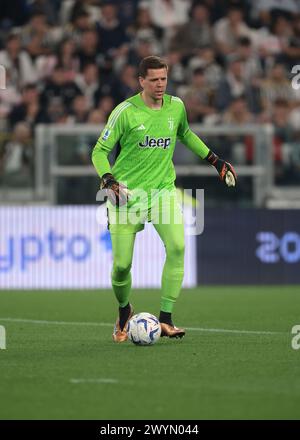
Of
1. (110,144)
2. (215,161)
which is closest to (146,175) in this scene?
(110,144)

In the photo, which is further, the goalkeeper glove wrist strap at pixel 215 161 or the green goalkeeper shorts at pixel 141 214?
the goalkeeper glove wrist strap at pixel 215 161

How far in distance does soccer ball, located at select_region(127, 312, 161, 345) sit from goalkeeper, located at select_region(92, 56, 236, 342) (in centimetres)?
38

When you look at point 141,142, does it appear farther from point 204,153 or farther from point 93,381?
point 93,381

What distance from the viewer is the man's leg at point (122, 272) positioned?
10.8 meters

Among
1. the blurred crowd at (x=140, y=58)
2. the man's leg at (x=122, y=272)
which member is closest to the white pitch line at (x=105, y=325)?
the man's leg at (x=122, y=272)

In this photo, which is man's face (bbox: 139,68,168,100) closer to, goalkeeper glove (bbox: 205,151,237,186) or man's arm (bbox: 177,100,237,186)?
man's arm (bbox: 177,100,237,186)

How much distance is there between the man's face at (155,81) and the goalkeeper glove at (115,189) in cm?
84

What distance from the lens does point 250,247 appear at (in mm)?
20031

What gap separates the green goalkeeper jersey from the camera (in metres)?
10.8

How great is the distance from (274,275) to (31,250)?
13.0 ft

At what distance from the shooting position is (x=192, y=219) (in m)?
19.6

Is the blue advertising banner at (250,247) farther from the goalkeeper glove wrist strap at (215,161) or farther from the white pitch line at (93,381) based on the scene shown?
the white pitch line at (93,381)

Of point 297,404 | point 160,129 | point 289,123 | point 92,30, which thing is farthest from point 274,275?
point 297,404

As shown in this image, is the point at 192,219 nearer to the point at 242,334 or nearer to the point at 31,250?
the point at 31,250
